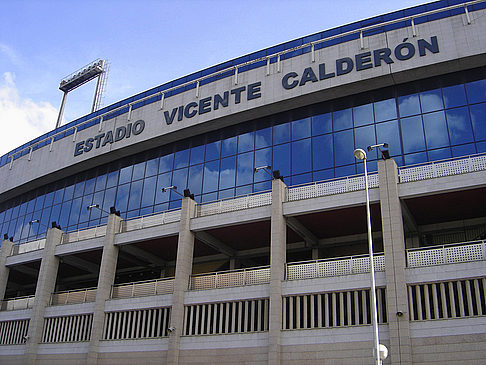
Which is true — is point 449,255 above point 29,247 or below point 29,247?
below

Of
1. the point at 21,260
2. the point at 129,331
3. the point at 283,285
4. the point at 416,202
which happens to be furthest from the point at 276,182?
the point at 21,260

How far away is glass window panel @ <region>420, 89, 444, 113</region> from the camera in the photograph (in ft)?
114

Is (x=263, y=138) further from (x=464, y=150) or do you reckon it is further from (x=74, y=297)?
(x=74, y=297)

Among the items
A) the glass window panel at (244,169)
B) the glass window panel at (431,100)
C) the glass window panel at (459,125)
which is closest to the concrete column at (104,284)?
the glass window panel at (244,169)

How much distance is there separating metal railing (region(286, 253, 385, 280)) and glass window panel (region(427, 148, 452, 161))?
8398 millimetres

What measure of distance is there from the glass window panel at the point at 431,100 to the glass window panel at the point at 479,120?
6.79 ft

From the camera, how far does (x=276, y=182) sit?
32219 millimetres

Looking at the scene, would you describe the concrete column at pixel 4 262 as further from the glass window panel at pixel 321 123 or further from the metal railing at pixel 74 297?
the glass window panel at pixel 321 123

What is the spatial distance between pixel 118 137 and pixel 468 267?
31.1 meters

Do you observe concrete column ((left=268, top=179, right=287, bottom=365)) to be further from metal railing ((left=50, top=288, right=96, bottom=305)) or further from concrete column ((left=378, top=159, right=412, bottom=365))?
metal railing ((left=50, top=288, right=96, bottom=305))

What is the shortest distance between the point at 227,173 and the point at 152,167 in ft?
26.2

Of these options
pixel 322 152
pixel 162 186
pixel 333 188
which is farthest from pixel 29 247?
pixel 333 188

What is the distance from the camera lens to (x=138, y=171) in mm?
44969

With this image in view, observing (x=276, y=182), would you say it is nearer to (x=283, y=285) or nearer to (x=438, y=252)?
(x=283, y=285)
